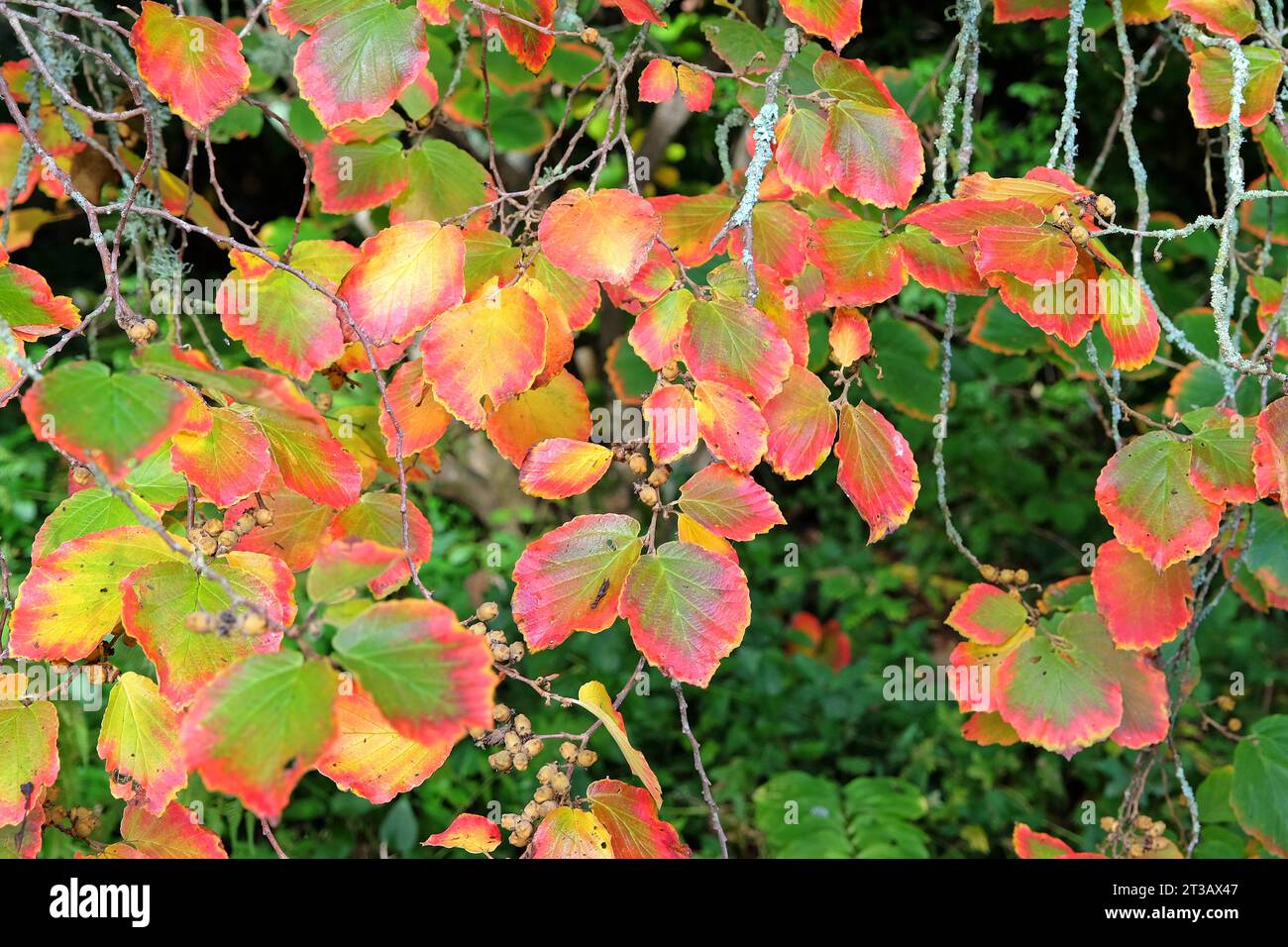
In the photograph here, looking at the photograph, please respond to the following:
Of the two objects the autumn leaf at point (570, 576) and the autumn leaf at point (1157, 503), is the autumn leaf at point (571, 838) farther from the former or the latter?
the autumn leaf at point (1157, 503)

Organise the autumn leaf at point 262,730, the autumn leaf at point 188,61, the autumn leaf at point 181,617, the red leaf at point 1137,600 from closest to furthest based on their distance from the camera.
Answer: the autumn leaf at point 262,730 < the autumn leaf at point 181,617 < the autumn leaf at point 188,61 < the red leaf at point 1137,600

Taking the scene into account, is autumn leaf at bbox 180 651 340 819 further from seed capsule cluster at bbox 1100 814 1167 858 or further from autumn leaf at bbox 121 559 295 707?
seed capsule cluster at bbox 1100 814 1167 858


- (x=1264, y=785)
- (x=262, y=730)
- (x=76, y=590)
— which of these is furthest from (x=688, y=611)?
(x=1264, y=785)

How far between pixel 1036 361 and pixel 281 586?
158 centimetres

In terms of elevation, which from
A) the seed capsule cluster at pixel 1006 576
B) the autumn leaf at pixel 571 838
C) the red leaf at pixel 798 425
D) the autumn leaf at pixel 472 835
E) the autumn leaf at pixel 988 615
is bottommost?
the autumn leaf at pixel 472 835

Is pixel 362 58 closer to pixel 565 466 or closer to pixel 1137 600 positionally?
pixel 565 466

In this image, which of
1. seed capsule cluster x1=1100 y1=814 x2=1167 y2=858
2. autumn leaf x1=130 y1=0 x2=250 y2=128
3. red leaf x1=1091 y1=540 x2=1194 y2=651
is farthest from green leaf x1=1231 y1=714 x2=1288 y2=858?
autumn leaf x1=130 y1=0 x2=250 y2=128

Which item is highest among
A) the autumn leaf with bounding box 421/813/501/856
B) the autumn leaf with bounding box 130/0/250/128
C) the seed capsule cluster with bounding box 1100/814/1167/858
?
the autumn leaf with bounding box 130/0/250/128

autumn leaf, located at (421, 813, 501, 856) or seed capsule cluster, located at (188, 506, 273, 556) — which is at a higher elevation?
seed capsule cluster, located at (188, 506, 273, 556)

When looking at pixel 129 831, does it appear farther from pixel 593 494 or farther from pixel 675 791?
pixel 593 494

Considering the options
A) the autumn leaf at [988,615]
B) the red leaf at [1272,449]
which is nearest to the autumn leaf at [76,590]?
the autumn leaf at [988,615]

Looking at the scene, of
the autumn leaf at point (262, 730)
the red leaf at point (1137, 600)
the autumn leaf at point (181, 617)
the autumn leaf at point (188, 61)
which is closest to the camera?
the autumn leaf at point (262, 730)

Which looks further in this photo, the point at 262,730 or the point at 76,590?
the point at 76,590

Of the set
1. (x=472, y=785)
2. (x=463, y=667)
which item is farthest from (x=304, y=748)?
(x=472, y=785)
